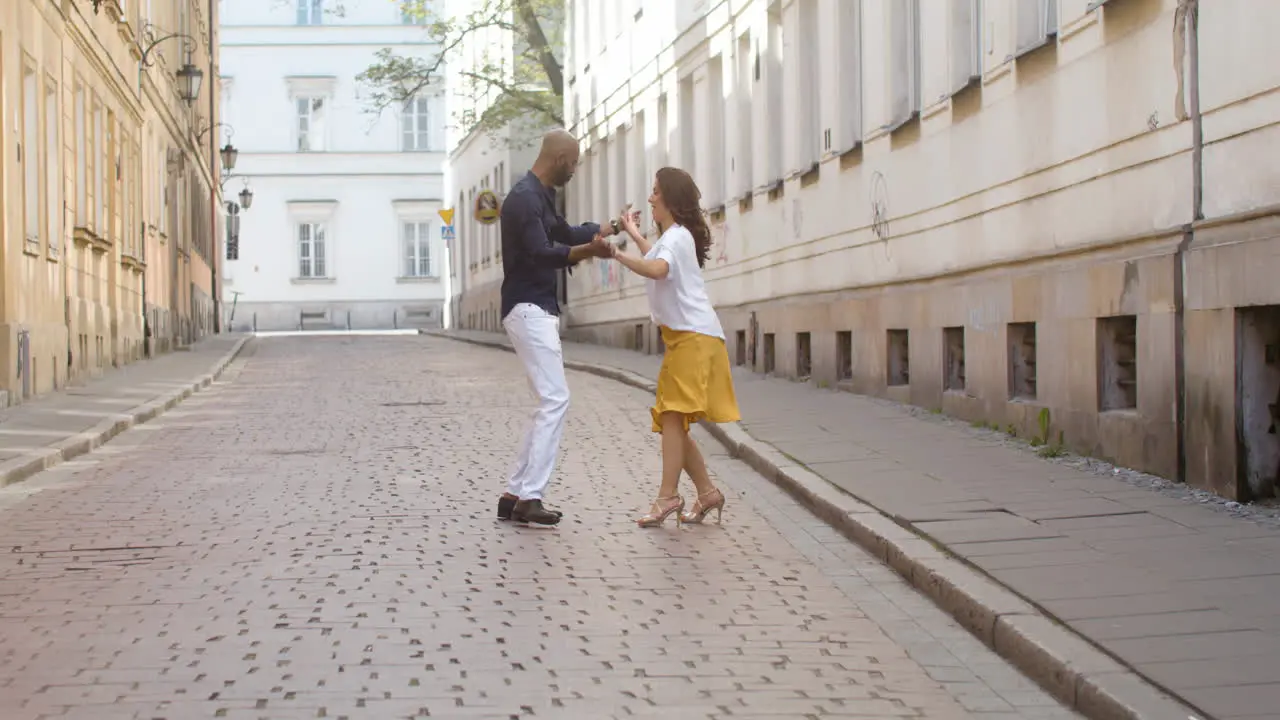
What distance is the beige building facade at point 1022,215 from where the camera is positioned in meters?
9.84

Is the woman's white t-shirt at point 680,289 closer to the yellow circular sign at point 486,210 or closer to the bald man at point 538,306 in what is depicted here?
the bald man at point 538,306

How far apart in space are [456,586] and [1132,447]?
4.81 metres

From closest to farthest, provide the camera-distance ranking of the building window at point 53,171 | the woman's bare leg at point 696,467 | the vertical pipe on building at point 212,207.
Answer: the woman's bare leg at point 696,467
the building window at point 53,171
the vertical pipe on building at point 212,207

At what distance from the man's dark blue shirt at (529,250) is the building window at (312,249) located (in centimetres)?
6143

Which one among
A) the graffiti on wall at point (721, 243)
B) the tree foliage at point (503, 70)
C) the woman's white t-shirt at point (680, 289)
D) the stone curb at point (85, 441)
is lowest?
the stone curb at point (85, 441)

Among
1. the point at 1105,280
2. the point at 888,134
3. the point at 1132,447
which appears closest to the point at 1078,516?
the point at 1132,447

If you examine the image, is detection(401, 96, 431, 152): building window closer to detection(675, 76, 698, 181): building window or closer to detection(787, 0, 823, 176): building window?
detection(675, 76, 698, 181): building window

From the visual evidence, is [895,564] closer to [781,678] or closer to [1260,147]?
[781,678]

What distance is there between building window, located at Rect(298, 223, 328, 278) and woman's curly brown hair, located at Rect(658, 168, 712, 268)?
6170 centimetres

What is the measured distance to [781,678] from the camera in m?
6.25

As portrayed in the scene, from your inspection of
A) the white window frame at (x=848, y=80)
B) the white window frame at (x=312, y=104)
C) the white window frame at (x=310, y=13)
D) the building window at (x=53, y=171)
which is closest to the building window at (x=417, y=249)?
the white window frame at (x=312, y=104)

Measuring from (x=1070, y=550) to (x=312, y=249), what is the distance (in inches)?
2530

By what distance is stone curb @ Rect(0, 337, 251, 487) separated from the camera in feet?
41.1

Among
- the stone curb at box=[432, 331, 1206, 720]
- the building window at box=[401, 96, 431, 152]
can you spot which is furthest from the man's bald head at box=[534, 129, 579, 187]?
the building window at box=[401, 96, 431, 152]
